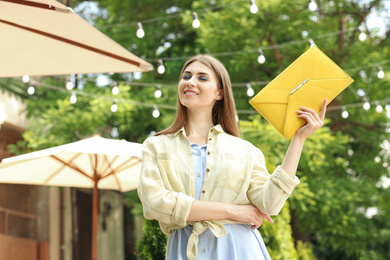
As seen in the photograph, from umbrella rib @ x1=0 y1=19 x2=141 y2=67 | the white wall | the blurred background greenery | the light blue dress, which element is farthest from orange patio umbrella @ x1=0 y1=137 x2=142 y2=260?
the light blue dress

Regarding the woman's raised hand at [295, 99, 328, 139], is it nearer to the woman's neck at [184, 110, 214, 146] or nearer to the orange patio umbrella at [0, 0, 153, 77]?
the woman's neck at [184, 110, 214, 146]

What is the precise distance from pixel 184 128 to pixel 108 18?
34.4 ft

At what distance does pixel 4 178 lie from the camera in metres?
6.23

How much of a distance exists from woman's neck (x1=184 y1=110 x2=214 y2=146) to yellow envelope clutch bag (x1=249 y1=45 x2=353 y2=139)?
0.27 metres

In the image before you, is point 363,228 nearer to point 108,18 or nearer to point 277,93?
point 108,18

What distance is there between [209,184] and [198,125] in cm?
32

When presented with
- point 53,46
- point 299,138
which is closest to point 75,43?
point 53,46

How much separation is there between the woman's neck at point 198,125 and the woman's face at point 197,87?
0.15ft

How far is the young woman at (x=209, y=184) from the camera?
84.0 inches

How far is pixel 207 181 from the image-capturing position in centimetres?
223

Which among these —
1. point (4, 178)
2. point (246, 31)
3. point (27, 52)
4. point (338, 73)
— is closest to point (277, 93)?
point (338, 73)

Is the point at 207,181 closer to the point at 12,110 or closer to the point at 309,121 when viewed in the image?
the point at 309,121

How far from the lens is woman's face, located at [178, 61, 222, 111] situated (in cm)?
239

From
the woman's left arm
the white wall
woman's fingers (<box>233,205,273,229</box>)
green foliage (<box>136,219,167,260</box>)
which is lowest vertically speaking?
green foliage (<box>136,219,167,260</box>)
